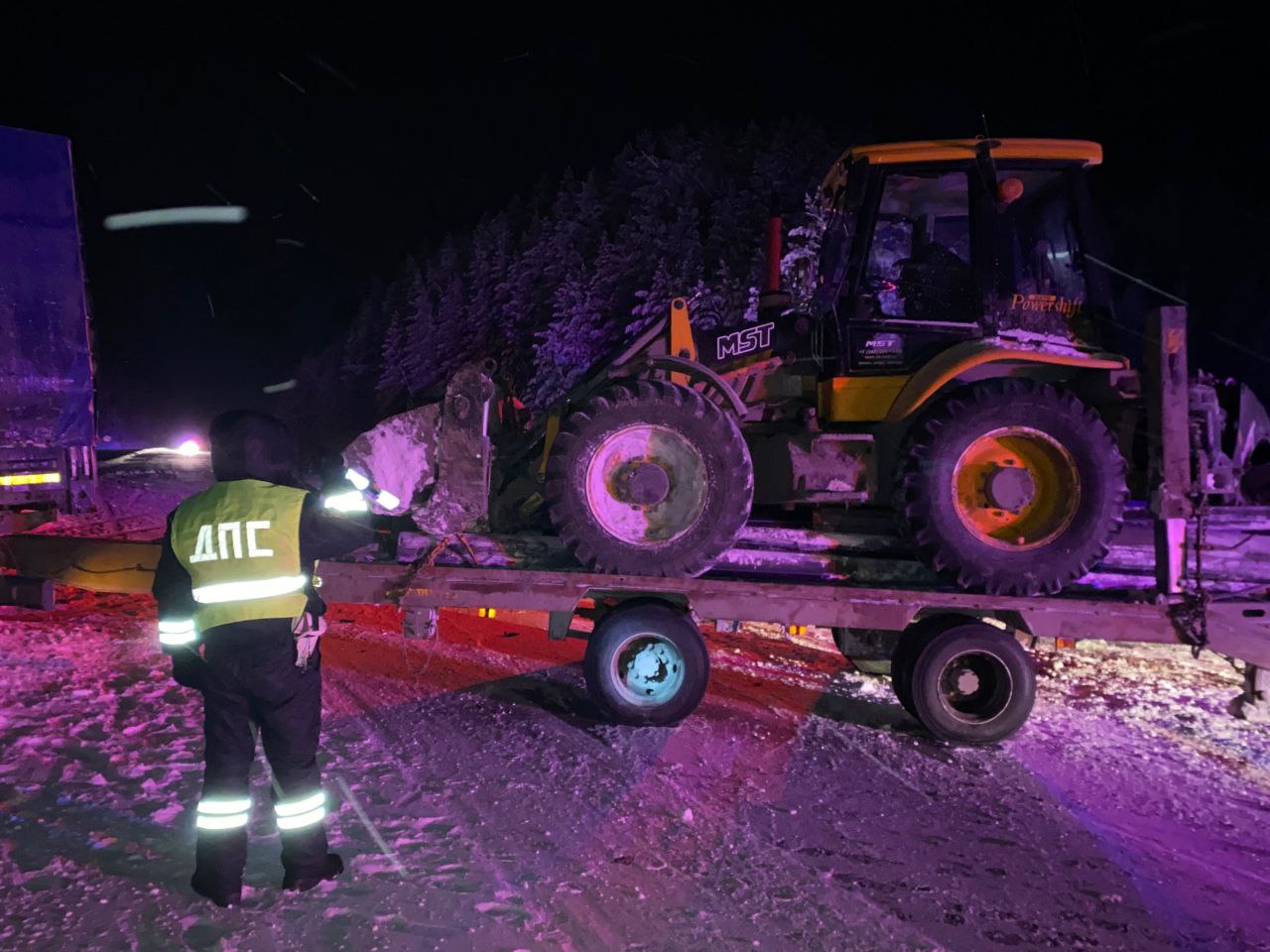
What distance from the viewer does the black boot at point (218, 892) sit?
10.8 feet

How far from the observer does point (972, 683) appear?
5.29m

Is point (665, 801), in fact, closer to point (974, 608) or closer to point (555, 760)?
point (555, 760)

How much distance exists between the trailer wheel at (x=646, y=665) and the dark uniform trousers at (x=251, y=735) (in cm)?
215

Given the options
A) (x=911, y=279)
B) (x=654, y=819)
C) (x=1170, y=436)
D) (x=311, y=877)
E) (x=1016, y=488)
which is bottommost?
(x=654, y=819)

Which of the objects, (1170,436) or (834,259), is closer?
(1170,436)

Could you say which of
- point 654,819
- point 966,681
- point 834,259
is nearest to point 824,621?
point 966,681

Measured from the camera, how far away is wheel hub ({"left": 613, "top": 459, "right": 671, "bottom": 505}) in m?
5.27

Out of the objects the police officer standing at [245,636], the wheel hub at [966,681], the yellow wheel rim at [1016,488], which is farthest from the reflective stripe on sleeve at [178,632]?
the wheel hub at [966,681]

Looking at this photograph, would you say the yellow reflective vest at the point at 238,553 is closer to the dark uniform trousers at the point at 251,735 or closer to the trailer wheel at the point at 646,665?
the dark uniform trousers at the point at 251,735

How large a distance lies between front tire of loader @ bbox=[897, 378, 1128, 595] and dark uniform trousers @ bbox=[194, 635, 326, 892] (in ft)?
11.9

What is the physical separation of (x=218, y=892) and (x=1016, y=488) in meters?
4.76

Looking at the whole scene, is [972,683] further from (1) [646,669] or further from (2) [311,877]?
(2) [311,877]

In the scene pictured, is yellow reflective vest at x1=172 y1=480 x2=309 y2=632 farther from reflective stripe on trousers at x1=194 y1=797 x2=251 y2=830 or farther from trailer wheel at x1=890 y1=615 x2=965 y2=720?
trailer wheel at x1=890 y1=615 x2=965 y2=720

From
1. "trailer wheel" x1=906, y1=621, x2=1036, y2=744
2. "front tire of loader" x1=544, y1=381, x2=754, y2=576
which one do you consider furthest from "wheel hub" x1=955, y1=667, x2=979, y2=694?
"front tire of loader" x1=544, y1=381, x2=754, y2=576
